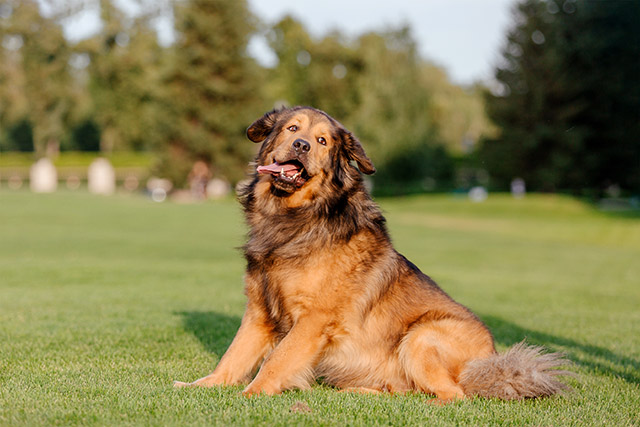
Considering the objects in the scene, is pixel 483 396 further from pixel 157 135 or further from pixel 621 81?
pixel 157 135

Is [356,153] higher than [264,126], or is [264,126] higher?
[264,126]

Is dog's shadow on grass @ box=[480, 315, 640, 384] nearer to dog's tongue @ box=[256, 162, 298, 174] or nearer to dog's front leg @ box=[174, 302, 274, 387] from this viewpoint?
dog's front leg @ box=[174, 302, 274, 387]

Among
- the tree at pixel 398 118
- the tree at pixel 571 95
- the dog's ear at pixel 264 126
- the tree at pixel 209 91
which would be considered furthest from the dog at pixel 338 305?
the tree at pixel 209 91

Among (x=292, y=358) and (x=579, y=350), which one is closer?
(x=292, y=358)

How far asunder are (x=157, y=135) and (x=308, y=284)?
175 ft

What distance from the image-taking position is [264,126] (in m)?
5.21

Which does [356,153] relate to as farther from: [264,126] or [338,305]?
[338,305]

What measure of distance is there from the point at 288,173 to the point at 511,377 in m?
2.15

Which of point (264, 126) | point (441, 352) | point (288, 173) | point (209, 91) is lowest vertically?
point (441, 352)

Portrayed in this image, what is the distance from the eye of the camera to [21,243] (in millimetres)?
18875

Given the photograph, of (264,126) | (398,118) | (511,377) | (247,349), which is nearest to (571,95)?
(398,118)

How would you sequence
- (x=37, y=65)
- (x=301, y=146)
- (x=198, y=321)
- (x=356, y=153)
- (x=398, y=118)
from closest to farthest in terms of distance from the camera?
(x=301, y=146)
(x=356, y=153)
(x=198, y=321)
(x=398, y=118)
(x=37, y=65)

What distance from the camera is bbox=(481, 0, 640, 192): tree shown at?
A: 45656 mm

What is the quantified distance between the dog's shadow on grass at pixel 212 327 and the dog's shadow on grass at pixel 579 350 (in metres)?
3.09
